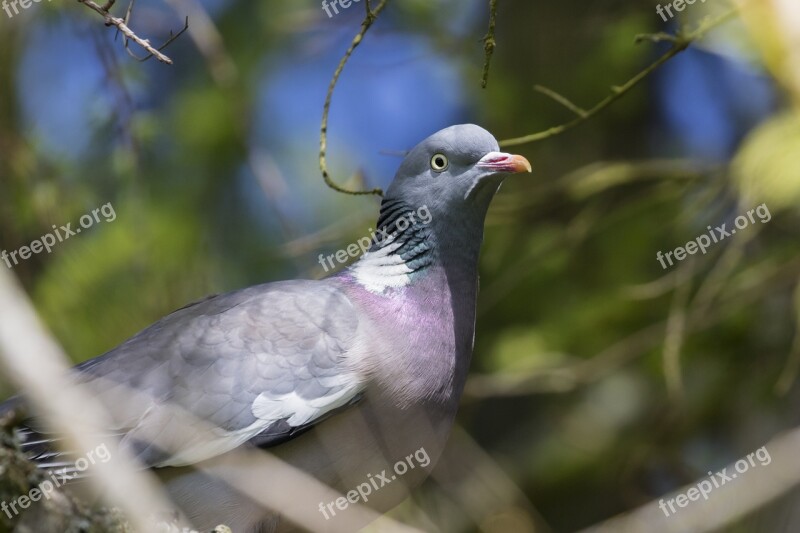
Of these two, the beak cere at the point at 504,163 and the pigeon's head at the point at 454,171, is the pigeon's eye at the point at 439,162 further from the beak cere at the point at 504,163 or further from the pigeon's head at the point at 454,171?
the beak cere at the point at 504,163

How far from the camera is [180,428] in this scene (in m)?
2.87

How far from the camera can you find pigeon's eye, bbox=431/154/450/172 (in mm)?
3260

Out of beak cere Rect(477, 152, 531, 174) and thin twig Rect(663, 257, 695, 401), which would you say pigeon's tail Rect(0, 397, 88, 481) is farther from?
thin twig Rect(663, 257, 695, 401)

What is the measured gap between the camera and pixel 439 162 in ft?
10.8

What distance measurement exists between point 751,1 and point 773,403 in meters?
2.28

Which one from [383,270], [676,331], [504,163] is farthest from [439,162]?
[676,331]

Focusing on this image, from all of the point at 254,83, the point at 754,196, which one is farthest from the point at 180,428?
the point at 254,83

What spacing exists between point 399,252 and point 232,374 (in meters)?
0.69

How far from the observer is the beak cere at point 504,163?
3.04 meters

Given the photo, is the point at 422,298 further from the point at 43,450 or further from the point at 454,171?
the point at 43,450

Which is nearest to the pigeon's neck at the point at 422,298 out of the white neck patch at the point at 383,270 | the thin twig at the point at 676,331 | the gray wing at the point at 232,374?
the white neck patch at the point at 383,270

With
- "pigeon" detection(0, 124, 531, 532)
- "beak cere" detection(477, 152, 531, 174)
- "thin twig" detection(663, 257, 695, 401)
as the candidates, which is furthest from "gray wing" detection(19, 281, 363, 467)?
"thin twig" detection(663, 257, 695, 401)

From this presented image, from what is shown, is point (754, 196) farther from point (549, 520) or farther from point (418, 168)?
point (549, 520)

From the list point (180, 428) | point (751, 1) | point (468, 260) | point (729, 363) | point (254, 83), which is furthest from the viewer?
point (254, 83)
